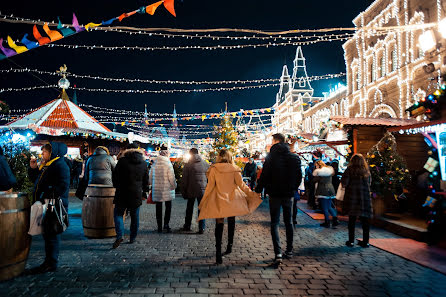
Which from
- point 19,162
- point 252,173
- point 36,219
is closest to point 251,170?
point 252,173

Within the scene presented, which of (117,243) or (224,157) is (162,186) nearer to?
(117,243)

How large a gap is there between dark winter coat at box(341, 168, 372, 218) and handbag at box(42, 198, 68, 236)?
5.02 metres

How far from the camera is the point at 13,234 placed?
3.95m

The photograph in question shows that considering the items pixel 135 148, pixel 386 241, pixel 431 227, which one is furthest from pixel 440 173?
pixel 135 148

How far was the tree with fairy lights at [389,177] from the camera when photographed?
8.25 meters

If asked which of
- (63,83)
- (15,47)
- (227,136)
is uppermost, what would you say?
(63,83)

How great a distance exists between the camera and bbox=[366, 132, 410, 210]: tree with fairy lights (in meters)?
8.25

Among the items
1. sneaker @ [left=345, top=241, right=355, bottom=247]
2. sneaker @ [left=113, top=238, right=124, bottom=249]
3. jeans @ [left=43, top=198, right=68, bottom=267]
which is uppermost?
jeans @ [left=43, top=198, right=68, bottom=267]

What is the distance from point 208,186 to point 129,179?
1.70m

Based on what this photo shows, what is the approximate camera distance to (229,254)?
17.4 feet

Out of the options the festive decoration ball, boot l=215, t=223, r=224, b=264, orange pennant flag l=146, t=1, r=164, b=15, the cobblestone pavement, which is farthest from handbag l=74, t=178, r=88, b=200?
the festive decoration ball

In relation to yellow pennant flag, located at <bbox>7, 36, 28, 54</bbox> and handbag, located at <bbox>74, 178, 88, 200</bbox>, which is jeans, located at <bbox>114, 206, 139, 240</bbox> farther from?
yellow pennant flag, located at <bbox>7, 36, 28, 54</bbox>

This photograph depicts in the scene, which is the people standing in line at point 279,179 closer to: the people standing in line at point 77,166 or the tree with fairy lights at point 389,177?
the tree with fairy lights at point 389,177

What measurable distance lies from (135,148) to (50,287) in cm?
304
